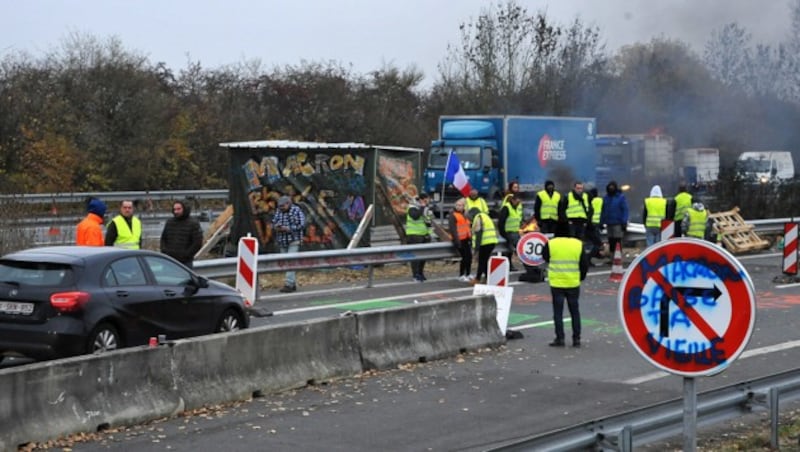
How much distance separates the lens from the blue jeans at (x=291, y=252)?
21.9 metres

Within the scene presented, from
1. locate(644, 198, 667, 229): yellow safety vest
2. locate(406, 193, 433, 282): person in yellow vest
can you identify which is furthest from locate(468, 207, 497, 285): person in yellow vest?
locate(644, 198, 667, 229): yellow safety vest

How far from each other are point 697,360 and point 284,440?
5231 millimetres

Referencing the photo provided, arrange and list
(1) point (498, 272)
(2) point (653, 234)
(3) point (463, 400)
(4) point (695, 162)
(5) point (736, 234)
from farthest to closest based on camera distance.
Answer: (4) point (695, 162) < (5) point (736, 234) < (2) point (653, 234) < (1) point (498, 272) < (3) point (463, 400)

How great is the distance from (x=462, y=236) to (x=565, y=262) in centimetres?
843

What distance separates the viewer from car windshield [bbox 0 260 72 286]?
12.7 metres

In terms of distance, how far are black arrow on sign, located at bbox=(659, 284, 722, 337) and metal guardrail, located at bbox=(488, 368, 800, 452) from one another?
1.69 meters

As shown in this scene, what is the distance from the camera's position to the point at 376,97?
55.8 metres

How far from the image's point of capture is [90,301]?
12.7 meters

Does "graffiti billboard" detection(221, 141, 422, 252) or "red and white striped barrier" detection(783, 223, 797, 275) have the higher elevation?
"graffiti billboard" detection(221, 141, 422, 252)

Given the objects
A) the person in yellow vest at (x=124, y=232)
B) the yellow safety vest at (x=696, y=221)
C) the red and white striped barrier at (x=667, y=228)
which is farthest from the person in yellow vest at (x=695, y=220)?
the person in yellow vest at (x=124, y=232)

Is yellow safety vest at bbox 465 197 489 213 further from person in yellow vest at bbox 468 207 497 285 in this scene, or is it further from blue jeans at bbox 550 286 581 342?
blue jeans at bbox 550 286 581 342

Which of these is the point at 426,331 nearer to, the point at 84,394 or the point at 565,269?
the point at 565,269

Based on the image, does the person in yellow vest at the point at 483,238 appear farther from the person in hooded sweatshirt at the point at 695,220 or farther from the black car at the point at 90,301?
the black car at the point at 90,301

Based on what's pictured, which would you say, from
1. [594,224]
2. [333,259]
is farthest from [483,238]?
[594,224]
